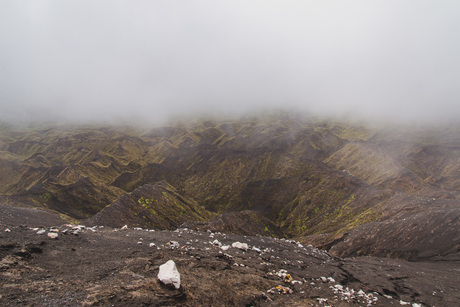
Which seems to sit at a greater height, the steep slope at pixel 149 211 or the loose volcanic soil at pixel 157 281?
the loose volcanic soil at pixel 157 281

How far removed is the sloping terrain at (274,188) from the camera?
36031mm

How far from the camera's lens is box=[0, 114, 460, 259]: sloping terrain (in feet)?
118

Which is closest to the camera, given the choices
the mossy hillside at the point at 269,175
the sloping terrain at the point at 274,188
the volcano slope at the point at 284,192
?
the volcano slope at the point at 284,192

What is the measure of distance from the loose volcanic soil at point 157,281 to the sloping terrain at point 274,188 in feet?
47.5

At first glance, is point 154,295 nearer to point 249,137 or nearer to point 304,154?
point 304,154

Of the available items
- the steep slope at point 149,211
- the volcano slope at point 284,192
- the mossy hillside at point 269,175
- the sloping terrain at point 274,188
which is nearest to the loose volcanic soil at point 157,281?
the volcano slope at point 284,192

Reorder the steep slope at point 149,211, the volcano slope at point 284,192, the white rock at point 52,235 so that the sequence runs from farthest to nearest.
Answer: the steep slope at point 149,211 → the volcano slope at point 284,192 → the white rock at point 52,235

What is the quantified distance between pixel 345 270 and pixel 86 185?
6499 cm

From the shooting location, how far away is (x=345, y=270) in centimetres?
1700

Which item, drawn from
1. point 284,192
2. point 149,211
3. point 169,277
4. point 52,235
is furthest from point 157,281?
→ point 284,192

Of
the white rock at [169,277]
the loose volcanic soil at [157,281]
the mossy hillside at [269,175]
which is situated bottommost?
the mossy hillside at [269,175]

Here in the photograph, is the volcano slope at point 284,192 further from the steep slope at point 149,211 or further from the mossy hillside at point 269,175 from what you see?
the mossy hillside at point 269,175

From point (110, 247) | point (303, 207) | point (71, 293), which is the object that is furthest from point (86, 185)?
point (71, 293)

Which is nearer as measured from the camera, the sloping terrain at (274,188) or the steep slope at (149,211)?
the sloping terrain at (274,188)
